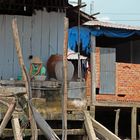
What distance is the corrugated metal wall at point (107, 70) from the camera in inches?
698

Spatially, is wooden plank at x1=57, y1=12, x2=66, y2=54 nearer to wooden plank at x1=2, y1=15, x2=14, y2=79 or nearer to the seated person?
the seated person

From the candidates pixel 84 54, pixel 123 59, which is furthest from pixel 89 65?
pixel 123 59

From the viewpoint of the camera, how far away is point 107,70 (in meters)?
17.8

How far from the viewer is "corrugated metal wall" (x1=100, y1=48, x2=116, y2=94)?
17719 millimetres

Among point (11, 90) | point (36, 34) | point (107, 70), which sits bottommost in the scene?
point (11, 90)

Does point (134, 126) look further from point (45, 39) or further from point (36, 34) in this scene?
→ point (36, 34)

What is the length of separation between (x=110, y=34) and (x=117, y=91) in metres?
1.97

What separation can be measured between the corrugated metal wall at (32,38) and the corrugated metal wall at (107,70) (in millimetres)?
3535

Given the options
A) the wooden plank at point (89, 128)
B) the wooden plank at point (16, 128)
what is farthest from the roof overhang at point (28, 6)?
the wooden plank at point (16, 128)

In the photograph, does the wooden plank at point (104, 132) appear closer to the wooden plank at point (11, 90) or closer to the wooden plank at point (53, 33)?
the wooden plank at point (11, 90)

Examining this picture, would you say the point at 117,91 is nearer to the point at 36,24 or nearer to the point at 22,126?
the point at 36,24

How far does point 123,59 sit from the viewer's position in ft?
69.2

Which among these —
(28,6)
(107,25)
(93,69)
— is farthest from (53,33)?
(107,25)

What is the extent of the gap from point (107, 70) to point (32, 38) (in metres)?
4.35
